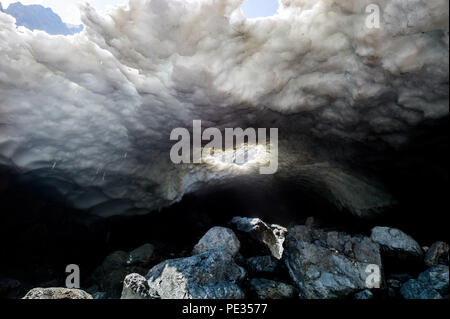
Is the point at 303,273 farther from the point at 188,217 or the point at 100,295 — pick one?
the point at 188,217

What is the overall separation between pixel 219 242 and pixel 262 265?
99cm

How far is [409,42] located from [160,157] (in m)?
5.22

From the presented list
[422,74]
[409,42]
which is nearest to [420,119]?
[422,74]

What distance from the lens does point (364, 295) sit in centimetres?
352

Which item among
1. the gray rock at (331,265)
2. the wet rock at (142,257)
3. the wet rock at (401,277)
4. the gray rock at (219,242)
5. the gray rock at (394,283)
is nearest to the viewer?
the gray rock at (331,265)

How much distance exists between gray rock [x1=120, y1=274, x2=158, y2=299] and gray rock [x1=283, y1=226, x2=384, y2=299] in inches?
95.5

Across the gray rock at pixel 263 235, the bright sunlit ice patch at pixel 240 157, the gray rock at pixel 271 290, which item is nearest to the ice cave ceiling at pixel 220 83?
the bright sunlit ice patch at pixel 240 157

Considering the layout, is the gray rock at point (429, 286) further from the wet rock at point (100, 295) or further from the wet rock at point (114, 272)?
the wet rock at point (100, 295)

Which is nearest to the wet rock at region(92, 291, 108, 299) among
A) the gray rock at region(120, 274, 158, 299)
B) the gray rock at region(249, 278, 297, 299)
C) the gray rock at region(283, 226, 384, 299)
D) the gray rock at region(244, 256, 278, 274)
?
the gray rock at region(120, 274, 158, 299)

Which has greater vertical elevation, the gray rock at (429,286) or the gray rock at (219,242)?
the gray rock at (219,242)

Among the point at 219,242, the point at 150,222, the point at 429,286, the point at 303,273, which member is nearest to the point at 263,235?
the point at 219,242

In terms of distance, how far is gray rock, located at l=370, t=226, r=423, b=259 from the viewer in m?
4.48

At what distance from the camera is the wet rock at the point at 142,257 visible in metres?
6.44

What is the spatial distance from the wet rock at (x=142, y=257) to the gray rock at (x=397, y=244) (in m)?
5.75
